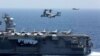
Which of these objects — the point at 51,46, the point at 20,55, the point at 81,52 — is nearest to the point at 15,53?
the point at 20,55

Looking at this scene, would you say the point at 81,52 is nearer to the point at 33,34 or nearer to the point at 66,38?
the point at 66,38

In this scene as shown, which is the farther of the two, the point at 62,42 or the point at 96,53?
the point at 96,53

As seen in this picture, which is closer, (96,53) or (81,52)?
(81,52)

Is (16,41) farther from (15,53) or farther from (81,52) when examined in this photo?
(81,52)

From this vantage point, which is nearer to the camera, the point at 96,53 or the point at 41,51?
the point at 41,51

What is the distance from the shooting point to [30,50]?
78.1 meters

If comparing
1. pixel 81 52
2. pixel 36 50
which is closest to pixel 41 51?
pixel 36 50

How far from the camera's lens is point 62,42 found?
255 feet

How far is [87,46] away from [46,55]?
22.5 ft

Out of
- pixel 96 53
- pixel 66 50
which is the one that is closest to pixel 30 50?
pixel 66 50

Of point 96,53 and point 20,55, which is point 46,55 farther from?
point 96,53

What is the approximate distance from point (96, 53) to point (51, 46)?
31.0 ft

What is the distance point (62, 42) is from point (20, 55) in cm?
709

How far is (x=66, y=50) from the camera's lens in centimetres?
7762
